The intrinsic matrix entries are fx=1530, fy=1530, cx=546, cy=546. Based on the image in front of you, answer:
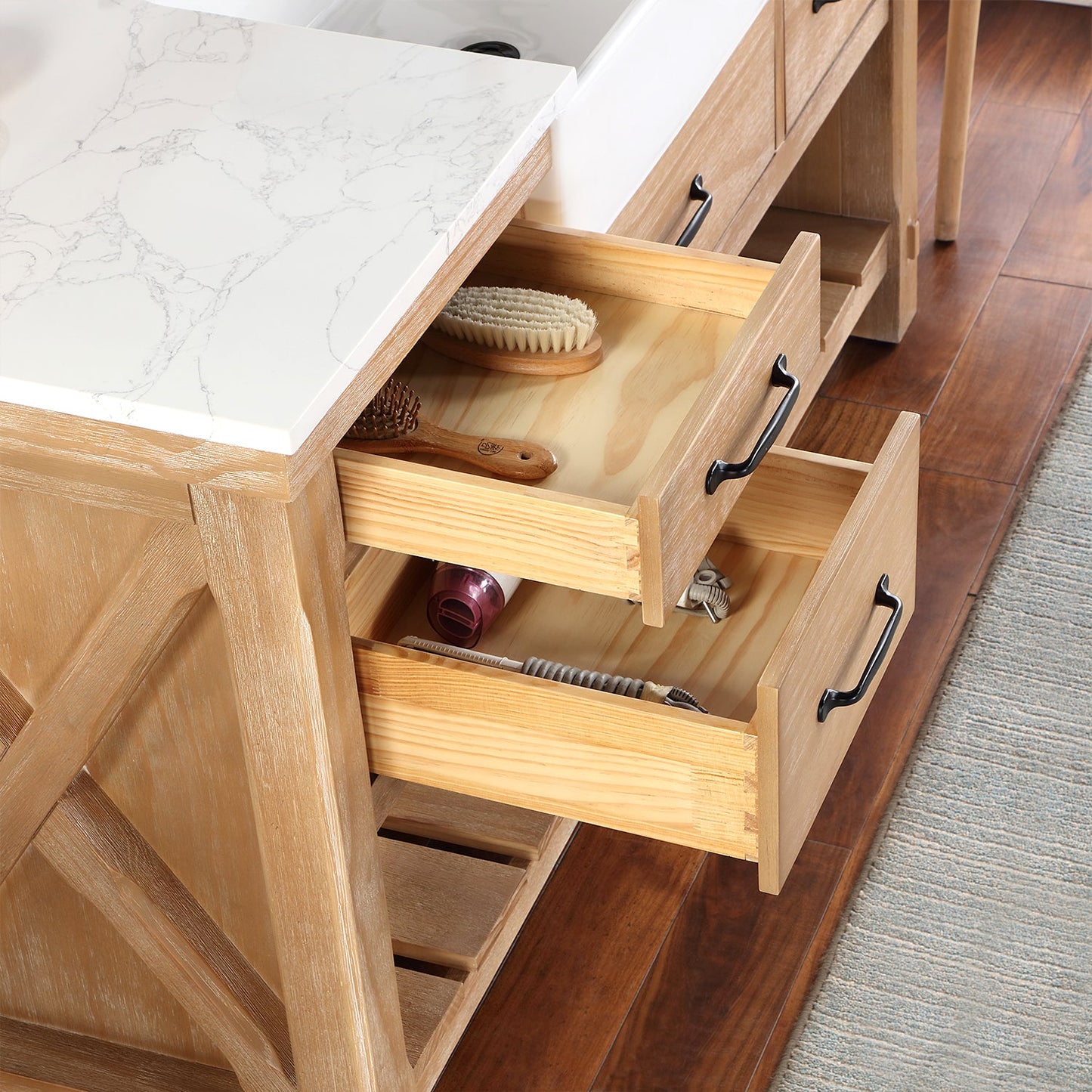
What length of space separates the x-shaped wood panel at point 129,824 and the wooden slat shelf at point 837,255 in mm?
1105

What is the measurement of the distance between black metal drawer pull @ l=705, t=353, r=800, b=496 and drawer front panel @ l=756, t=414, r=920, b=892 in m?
0.10

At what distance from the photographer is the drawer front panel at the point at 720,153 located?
137 cm

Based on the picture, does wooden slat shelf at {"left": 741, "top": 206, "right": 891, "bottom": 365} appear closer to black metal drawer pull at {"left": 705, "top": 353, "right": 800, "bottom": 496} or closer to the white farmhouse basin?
the white farmhouse basin

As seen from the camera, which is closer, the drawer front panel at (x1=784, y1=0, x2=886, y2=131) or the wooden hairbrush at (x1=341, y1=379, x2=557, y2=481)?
the wooden hairbrush at (x1=341, y1=379, x2=557, y2=481)

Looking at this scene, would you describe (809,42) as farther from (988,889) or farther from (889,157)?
(988,889)

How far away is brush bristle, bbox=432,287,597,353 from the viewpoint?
108cm

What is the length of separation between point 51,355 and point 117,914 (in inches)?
18.8

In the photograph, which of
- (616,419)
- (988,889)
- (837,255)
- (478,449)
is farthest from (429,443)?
(837,255)

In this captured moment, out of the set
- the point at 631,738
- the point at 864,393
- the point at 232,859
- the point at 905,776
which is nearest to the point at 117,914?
the point at 232,859

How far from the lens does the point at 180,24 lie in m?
1.15

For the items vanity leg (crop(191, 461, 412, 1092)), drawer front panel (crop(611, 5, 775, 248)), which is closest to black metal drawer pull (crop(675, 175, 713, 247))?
drawer front panel (crop(611, 5, 775, 248))

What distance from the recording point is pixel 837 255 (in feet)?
6.91

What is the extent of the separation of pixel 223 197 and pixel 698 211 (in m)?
0.59

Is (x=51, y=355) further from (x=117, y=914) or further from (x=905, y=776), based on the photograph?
(x=905, y=776)
